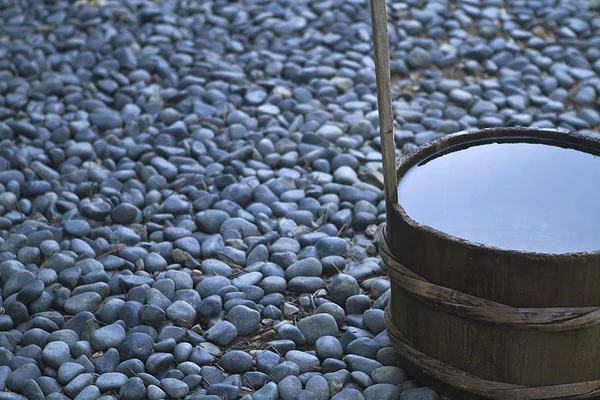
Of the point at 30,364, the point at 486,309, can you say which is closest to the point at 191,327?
the point at 30,364

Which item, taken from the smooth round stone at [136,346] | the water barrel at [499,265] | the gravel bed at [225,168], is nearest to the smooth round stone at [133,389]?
the gravel bed at [225,168]

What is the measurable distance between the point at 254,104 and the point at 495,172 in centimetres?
143

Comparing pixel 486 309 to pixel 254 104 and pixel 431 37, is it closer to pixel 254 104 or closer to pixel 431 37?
pixel 254 104

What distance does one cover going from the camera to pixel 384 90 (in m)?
1.77

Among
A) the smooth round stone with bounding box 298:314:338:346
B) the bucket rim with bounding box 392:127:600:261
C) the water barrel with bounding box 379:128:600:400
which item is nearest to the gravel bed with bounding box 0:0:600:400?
the smooth round stone with bounding box 298:314:338:346

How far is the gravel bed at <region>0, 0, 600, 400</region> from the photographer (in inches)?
79.5

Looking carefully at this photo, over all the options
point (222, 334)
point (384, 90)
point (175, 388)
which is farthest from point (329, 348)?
point (384, 90)

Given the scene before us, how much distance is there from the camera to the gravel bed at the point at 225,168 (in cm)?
202

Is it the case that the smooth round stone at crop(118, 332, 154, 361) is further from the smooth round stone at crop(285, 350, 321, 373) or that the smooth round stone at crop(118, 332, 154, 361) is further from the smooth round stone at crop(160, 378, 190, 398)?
the smooth round stone at crop(285, 350, 321, 373)

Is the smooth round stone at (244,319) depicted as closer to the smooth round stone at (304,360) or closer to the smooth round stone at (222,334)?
the smooth round stone at (222,334)

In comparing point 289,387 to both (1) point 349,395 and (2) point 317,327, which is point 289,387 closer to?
(1) point 349,395

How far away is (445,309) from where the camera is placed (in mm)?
1708

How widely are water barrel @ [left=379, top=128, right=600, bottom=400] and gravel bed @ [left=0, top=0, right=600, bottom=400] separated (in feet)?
0.68

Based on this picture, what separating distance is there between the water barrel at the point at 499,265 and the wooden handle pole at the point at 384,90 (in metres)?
0.08
